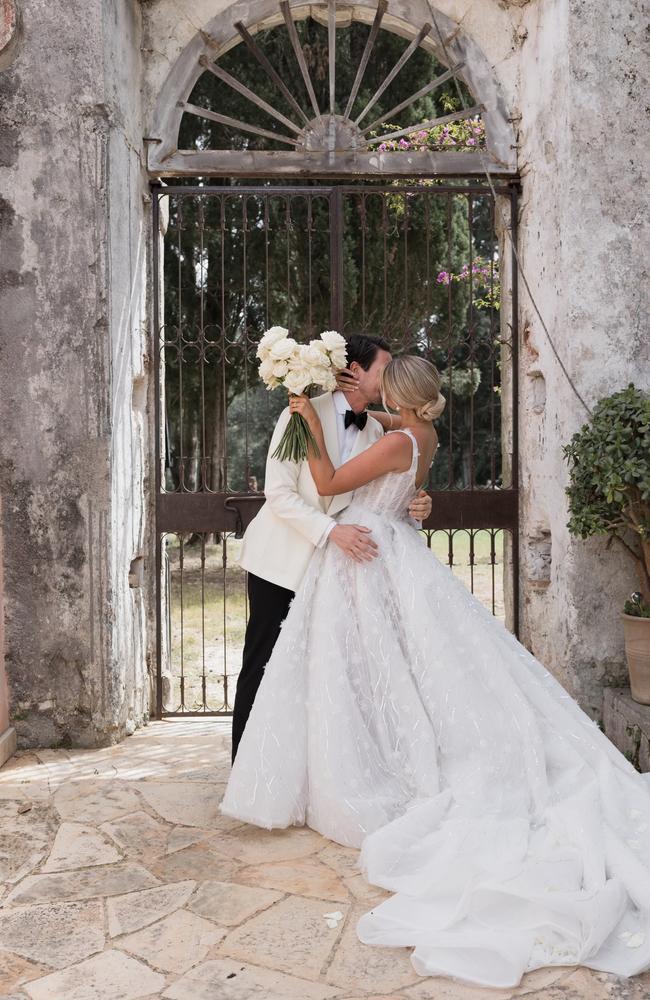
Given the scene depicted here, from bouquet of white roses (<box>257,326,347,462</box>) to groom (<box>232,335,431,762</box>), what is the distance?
0.09 meters

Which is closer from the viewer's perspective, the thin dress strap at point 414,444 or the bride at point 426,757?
the bride at point 426,757

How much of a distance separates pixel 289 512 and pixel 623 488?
4.98 ft

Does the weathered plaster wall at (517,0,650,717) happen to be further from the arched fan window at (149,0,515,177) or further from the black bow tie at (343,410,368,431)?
the black bow tie at (343,410,368,431)

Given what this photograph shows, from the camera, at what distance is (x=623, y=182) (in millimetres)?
4816

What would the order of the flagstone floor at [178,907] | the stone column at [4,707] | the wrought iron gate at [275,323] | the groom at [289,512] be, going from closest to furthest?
the flagstone floor at [178,907] → the groom at [289,512] → the stone column at [4,707] → the wrought iron gate at [275,323]

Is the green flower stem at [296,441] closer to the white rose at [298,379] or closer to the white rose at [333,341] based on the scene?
the white rose at [298,379]

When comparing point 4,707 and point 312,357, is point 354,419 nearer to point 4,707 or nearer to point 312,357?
point 312,357

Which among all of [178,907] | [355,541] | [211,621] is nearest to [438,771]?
[355,541]

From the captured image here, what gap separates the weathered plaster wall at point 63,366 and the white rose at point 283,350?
56.9 inches

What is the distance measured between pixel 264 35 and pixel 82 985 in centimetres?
1047

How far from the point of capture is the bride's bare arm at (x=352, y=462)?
385 cm

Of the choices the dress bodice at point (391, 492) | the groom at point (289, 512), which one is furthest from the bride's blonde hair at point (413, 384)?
the groom at point (289, 512)

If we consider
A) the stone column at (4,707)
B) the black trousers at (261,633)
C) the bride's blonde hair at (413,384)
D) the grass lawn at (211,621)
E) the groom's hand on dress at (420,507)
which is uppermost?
the bride's blonde hair at (413,384)

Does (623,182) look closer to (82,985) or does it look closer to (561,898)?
(561,898)
